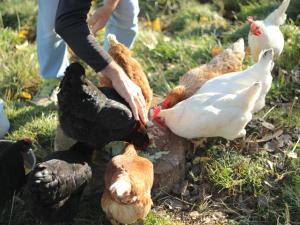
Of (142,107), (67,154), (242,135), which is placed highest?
(142,107)

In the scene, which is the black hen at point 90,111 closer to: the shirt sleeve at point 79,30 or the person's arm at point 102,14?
the shirt sleeve at point 79,30

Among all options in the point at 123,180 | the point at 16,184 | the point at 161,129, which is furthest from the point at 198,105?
the point at 16,184

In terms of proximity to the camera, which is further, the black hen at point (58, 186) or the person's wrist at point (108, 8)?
the person's wrist at point (108, 8)

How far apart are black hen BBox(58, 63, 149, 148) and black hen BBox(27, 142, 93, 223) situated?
0.49ft

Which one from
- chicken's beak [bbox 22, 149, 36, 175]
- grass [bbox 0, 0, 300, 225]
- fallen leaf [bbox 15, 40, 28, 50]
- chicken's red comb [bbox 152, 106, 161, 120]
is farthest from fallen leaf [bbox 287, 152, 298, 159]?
fallen leaf [bbox 15, 40, 28, 50]

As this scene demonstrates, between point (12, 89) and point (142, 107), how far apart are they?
1.90 metres

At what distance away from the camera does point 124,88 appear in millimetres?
2586

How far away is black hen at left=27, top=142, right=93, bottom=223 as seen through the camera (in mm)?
2330

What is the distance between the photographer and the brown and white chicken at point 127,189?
241cm

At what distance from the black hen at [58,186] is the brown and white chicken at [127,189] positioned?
0.17 meters

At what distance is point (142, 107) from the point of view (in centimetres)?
272

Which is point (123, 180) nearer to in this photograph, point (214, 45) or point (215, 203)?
point (215, 203)

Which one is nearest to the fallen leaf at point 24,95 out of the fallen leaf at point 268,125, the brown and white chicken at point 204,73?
the brown and white chicken at point 204,73

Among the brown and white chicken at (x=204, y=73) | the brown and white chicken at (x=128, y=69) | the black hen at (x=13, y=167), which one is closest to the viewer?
the black hen at (x=13, y=167)
